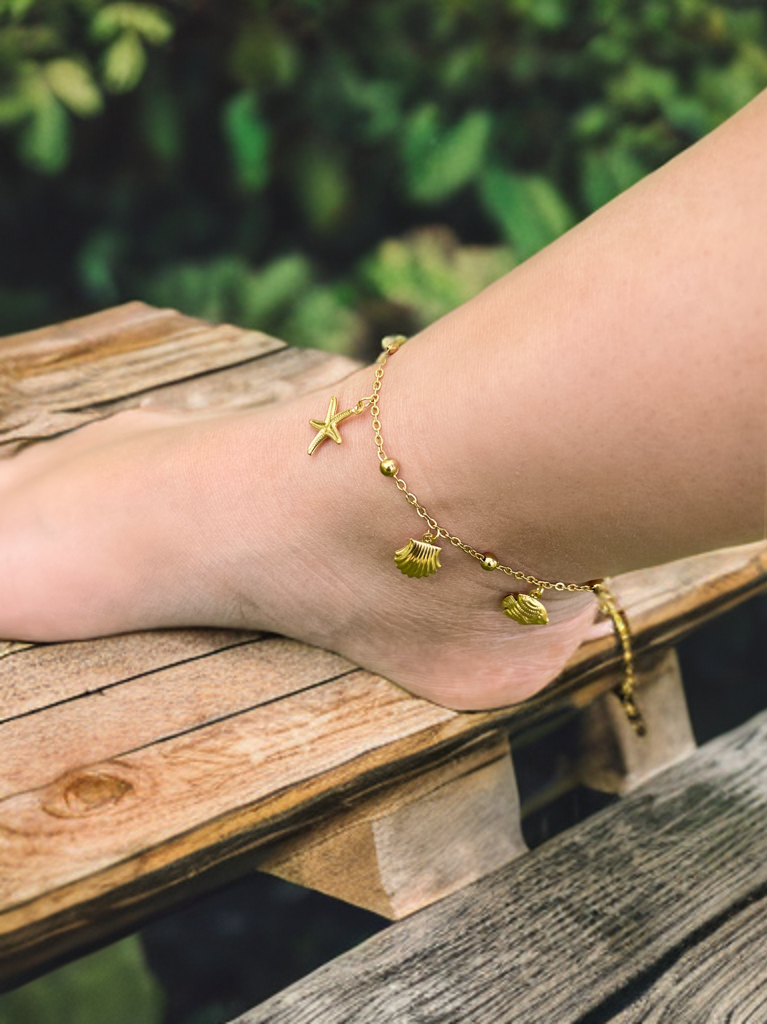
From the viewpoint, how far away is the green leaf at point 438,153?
2639 millimetres

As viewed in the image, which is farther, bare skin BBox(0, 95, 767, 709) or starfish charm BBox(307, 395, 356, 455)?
starfish charm BBox(307, 395, 356, 455)

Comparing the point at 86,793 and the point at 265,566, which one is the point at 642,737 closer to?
Answer: the point at 265,566

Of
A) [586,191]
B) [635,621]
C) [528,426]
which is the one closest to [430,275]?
[586,191]

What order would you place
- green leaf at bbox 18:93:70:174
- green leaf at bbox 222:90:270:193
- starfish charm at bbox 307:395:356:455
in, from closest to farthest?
starfish charm at bbox 307:395:356:455 < green leaf at bbox 18:93:70:174 < green leaf at bbox 222:90:270:193

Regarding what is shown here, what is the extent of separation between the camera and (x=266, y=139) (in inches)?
101

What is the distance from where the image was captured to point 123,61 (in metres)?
2.30

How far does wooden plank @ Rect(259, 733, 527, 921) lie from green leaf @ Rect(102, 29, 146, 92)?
1984mm

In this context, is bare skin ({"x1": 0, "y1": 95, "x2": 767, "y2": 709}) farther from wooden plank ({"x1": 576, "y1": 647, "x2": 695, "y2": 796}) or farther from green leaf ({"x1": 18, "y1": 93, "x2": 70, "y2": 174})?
green leaf ({"x1": 18, "y1": 93, "x2": 70, "y2": 174})

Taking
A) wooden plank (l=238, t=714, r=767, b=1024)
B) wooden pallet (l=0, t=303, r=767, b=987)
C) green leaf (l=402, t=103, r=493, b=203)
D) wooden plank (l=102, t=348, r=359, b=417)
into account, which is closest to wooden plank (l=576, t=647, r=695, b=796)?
wooden pallet (l=0, t=303, r=767, b=987)

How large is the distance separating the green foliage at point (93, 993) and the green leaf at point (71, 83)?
190cm

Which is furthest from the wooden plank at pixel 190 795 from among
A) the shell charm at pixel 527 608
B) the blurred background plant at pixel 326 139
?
the blurred background plant at pixel 326 139

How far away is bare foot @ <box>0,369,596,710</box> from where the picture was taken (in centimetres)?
93

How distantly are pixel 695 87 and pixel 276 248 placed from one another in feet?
4.65

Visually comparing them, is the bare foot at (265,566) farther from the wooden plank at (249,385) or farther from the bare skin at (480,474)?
the wooden plank at (249,385)
